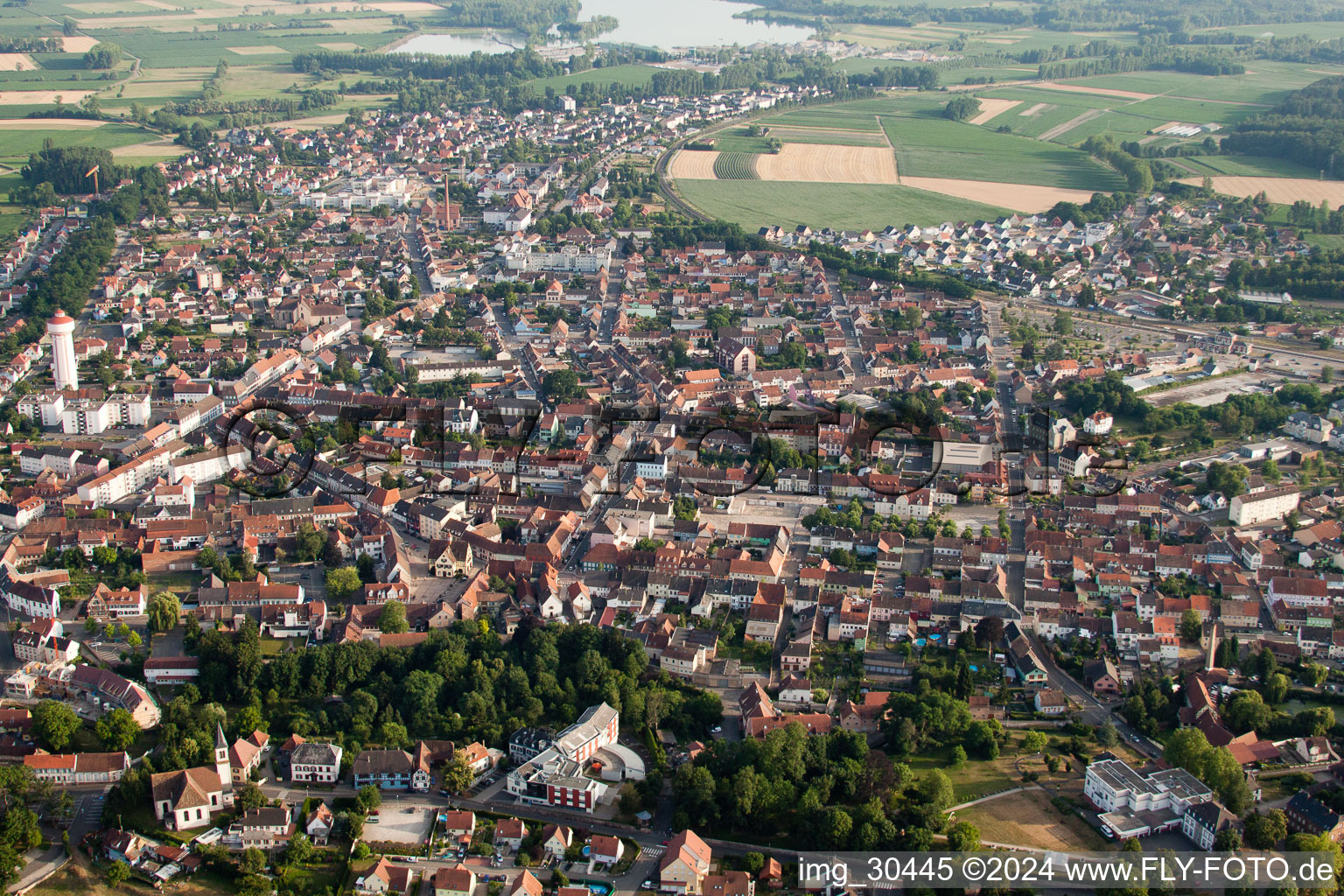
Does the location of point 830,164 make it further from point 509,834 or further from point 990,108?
point 509,834

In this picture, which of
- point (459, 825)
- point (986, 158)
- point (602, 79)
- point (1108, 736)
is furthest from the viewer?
point (602, 79)

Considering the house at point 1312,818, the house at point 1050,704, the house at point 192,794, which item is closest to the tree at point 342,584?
the house at point 192,794

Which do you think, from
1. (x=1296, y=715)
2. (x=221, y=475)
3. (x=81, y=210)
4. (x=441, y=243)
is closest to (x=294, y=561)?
(x=221, y=475)

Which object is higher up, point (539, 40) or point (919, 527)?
point (539, 40)

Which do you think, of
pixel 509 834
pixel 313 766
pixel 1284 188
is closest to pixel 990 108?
pixel 1284 188

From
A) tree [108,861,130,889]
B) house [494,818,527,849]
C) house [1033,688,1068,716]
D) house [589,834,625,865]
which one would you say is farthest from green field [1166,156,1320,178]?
tree [108,861,130,889]

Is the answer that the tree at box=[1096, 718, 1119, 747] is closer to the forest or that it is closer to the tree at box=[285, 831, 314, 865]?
the tree at box=[285, 831, 314, 865]

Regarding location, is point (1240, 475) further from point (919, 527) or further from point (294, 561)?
point (294, 561)
